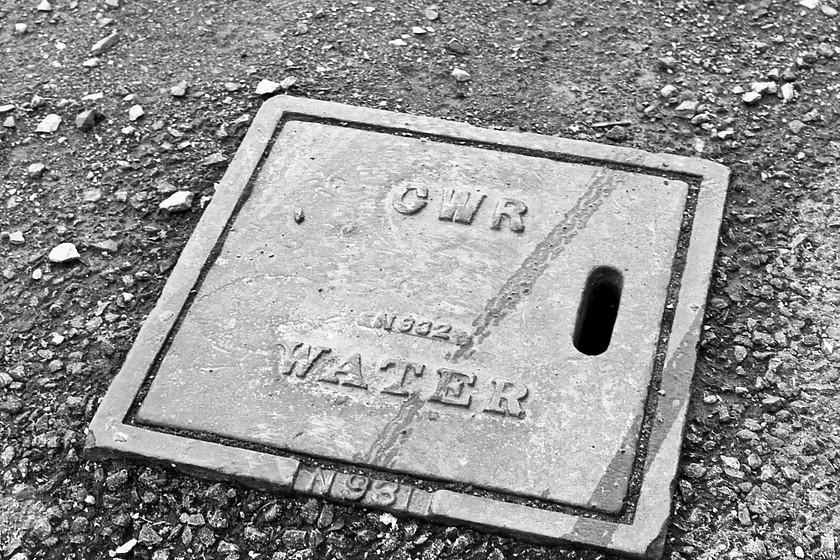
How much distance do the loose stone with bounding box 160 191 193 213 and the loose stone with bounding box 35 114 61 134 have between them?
484 millimetres

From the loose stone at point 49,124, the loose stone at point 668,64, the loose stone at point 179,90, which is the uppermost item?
the loose stone at point 668,64

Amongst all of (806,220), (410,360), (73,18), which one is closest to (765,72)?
(806,220)

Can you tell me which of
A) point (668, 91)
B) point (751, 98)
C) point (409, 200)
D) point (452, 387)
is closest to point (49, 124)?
point (409, 200)

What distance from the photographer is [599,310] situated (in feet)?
7.62

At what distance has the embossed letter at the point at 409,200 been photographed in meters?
2.41

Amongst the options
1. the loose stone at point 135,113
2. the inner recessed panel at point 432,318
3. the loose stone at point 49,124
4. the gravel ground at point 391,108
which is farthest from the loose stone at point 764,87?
the loose stone at point 49,124

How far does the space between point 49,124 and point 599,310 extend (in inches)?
63.9

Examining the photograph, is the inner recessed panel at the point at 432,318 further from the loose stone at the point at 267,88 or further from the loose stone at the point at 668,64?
the loose stone at the point at 668,64

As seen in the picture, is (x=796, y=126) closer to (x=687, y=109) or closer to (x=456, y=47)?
(x=687, y=109)

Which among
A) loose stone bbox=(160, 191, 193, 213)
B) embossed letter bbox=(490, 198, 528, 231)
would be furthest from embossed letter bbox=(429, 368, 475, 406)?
loose stone bbox=(160, 191, 193, 213)

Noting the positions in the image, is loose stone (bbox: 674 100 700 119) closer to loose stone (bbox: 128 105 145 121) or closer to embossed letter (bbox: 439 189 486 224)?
embossed letter (bbox: 439 189 486 224)

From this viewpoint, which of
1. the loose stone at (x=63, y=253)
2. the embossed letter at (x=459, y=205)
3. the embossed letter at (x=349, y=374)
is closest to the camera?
the embossed letter at (x=349, y=374)

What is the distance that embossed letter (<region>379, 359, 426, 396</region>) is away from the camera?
2.11 metres

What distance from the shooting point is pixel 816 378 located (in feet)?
7.24
